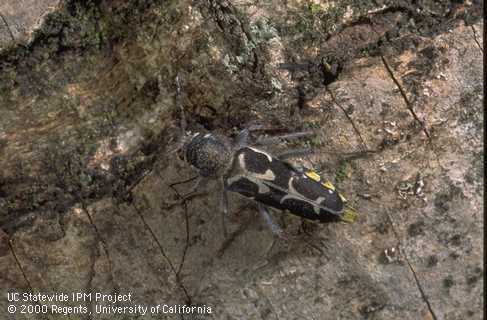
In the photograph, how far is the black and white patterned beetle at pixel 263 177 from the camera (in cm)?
464

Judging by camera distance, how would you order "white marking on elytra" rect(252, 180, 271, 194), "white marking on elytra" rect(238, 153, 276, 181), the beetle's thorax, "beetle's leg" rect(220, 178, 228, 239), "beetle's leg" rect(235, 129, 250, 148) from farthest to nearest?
"white marking on elytra" rect(238, 153, 276, 181)
"white marking on elytra" rect(252, 180, 271, 194)
the beetle's thorax
"beetle's leg" rect(235, 129, 250, 148)
"beetle's leg" rect(220, 178, 228, 239)

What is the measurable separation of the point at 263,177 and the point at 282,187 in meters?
0.22

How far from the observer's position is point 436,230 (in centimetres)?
439

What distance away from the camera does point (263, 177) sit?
17.6 ft

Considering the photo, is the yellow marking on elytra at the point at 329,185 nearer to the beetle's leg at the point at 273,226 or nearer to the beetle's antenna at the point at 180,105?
the beetle's leg at the point at 273,226

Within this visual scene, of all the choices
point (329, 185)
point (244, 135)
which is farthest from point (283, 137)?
point (329, 185)

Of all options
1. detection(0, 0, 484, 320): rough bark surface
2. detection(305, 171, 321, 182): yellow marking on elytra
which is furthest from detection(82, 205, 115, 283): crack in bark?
detection(305, 171, 321, 182): yellow marking on elytra

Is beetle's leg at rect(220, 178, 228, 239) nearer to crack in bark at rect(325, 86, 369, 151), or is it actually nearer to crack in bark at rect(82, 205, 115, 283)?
crack in bark at rect(82, 205, 115, 283)

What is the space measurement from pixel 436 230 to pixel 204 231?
1.66 metres

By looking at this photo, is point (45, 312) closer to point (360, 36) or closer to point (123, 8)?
point (123, 8)

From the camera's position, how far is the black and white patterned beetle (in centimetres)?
464

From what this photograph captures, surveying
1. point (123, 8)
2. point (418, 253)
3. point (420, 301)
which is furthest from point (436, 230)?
point (123, 8)

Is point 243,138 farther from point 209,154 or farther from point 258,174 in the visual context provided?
point 258,174

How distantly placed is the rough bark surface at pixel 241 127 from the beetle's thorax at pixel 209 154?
289mm
